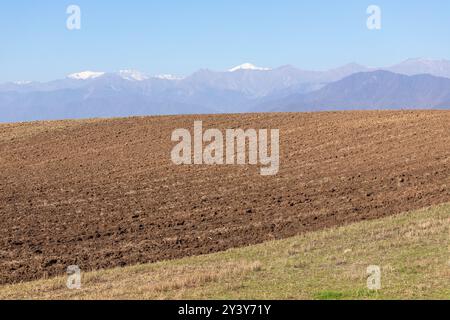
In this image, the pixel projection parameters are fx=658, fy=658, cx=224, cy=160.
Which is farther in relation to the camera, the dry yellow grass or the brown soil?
the brown soil

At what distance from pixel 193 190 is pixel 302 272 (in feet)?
56.7

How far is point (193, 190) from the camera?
1275 inches

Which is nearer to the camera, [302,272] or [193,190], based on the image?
[302,272]

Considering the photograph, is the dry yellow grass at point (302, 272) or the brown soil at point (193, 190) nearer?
the dry yellow grass at point (302, 272)

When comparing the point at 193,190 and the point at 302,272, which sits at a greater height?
the point at 302,272

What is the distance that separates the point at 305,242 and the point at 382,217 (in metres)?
4.54

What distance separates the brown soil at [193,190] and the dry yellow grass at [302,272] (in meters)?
1.88

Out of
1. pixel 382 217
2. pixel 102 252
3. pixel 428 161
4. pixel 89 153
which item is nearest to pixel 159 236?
pixel 102 252

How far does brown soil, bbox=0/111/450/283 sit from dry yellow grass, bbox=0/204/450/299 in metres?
1.88

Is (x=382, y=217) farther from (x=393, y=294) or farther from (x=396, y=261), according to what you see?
(x=393, y=294)

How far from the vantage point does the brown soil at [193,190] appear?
70.4 feet

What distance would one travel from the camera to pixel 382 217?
22797mm

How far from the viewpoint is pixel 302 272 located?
50.8ft

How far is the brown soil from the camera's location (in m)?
21.5
